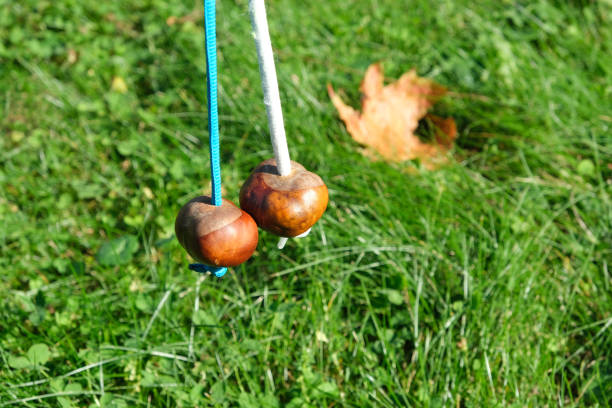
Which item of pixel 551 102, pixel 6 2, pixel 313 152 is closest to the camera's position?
pixel 313 152

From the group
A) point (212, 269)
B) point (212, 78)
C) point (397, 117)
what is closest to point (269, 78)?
point (212, 78)

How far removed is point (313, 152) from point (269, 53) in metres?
1.26

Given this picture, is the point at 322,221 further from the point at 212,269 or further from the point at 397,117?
the point at 212,269

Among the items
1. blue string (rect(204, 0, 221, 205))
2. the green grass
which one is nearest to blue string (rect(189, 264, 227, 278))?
blue string (rect(204, 0, 221, 205))

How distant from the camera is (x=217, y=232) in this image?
3.18ft

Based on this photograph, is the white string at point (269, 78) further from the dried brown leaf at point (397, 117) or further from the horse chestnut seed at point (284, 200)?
the dried brown leaf at point (397, 117)

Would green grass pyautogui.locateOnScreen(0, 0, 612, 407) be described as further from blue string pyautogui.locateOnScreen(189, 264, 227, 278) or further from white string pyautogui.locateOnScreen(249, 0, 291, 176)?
white string pyautogui.locateOnScreen(249, 0, 291, 176)

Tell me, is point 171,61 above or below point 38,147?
above

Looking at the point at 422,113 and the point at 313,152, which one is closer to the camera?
the point at 313,152

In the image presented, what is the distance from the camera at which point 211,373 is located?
5.40ft

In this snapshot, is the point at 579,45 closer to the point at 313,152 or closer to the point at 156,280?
the point at 313,152

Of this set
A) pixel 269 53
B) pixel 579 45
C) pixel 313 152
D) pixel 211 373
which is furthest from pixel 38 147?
pixel 579 45

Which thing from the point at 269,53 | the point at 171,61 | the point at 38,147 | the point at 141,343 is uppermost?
the point at 269,53

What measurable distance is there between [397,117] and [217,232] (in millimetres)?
1546
